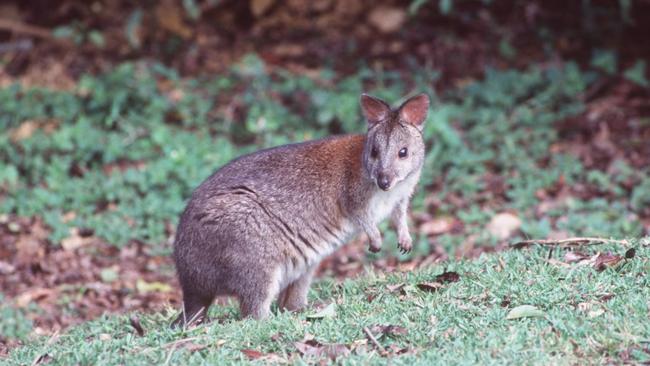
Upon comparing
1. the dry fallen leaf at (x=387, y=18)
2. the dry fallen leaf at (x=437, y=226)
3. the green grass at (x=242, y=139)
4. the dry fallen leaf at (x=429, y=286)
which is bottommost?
the dry fallen leaf at (x=437, y=226)

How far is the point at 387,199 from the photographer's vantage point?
255 inches

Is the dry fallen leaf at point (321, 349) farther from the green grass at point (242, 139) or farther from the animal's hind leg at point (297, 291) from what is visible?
the green grass at point (242, 139)

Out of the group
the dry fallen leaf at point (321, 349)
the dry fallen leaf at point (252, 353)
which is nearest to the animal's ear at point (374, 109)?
the dry fallen leaf at point (321, 349)

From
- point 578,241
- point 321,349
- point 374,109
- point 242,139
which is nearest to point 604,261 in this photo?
point 578,241

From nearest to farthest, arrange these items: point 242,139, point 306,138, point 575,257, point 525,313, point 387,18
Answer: point 525,313 → point 575,257 → point 306,138 → point 242,139 → point 387,18

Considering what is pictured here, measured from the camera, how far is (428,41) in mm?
13055

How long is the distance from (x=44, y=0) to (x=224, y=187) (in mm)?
8866

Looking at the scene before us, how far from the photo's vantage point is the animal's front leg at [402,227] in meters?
6.56

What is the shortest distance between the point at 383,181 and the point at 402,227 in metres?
0.65

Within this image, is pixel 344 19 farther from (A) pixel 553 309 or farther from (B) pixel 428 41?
(A) pixel 553 309

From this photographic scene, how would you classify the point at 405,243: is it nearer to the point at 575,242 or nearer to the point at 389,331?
the point at 575,242

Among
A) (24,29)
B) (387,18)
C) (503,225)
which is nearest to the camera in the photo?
(503,225)

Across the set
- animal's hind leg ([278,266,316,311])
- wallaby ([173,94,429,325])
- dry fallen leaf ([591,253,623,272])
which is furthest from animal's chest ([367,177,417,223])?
dry fallen leaf ([591,253,623,272])

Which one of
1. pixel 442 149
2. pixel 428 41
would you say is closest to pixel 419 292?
pixel 442 149
